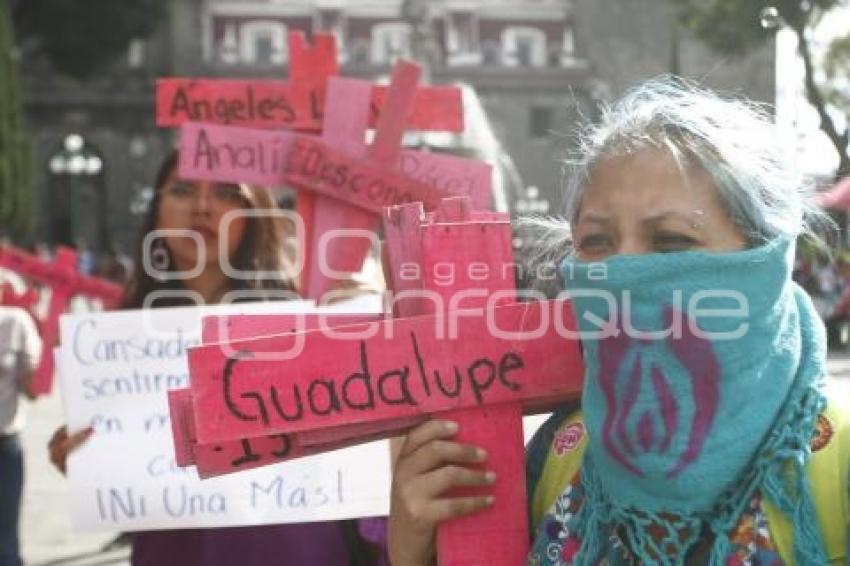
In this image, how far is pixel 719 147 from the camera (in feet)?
4.57

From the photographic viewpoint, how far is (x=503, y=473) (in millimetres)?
1488

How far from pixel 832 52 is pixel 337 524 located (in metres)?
1.29

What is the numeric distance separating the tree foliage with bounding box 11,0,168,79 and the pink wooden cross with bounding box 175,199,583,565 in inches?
1526

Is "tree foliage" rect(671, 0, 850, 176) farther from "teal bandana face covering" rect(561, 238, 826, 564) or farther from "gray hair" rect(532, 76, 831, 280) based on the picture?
"teal bandana face covering" rect(561, 238, 826, 564)

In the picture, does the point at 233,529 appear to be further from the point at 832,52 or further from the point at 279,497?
the point at 832,52

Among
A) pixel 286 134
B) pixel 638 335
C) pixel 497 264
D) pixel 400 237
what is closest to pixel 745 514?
pixel 638 335

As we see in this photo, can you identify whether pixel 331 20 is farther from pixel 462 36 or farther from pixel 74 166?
pixel 74 166

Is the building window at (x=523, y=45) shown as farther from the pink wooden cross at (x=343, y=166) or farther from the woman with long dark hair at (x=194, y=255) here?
the pink wooden cross at (x=343, y=166)

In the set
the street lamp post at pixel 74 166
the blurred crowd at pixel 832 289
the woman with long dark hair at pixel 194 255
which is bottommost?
the blurred crowd at pixel 832 289

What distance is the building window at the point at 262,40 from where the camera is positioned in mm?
43719

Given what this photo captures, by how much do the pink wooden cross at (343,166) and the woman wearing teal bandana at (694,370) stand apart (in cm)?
116

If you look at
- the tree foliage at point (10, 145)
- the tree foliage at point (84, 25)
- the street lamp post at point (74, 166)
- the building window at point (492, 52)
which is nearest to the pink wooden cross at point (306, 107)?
the tree foliage at point (10, 145)

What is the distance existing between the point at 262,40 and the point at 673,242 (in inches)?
1723

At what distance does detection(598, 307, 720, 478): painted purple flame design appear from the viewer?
1308mm
